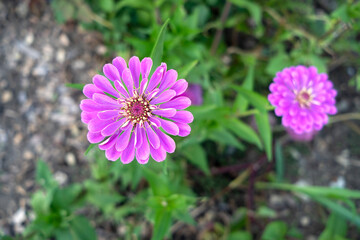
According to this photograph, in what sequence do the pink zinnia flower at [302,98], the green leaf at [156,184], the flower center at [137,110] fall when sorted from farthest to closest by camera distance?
1. the green leaf at [156,184]
2. the pink zinnia flower at [302,98]
3. the flower center at [137,110]

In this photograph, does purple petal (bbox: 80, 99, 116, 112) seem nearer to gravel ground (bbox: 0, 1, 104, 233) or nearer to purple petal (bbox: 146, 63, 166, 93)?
purple petal (bbox: 146, 63, 166, 93)

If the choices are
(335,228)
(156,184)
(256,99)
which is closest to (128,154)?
(156,184)

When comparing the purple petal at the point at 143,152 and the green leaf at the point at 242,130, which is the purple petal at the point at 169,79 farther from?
the green leaf at the point at 242,130

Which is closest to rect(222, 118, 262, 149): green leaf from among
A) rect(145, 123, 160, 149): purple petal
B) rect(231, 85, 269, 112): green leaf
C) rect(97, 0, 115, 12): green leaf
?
rect(231, 85, 269, 112): green leaf

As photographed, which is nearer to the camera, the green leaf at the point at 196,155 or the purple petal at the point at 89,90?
the purple petal at the point at 89,90

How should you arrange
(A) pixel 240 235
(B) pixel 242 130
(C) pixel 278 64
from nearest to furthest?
(B) pixel 242 130
(C) pixel 278 64
(A) pixel 240 235

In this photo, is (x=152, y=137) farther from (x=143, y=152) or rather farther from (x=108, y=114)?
(x=108, y=114)

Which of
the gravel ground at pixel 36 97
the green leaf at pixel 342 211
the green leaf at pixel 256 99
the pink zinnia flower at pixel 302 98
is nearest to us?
the pink zinnia flower at pixel 302 98

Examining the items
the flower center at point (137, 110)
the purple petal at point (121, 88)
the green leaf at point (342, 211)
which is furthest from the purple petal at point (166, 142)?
the green leaf at point (342, 211)

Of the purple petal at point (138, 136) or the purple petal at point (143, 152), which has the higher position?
the purple petal at point (138, 136)
